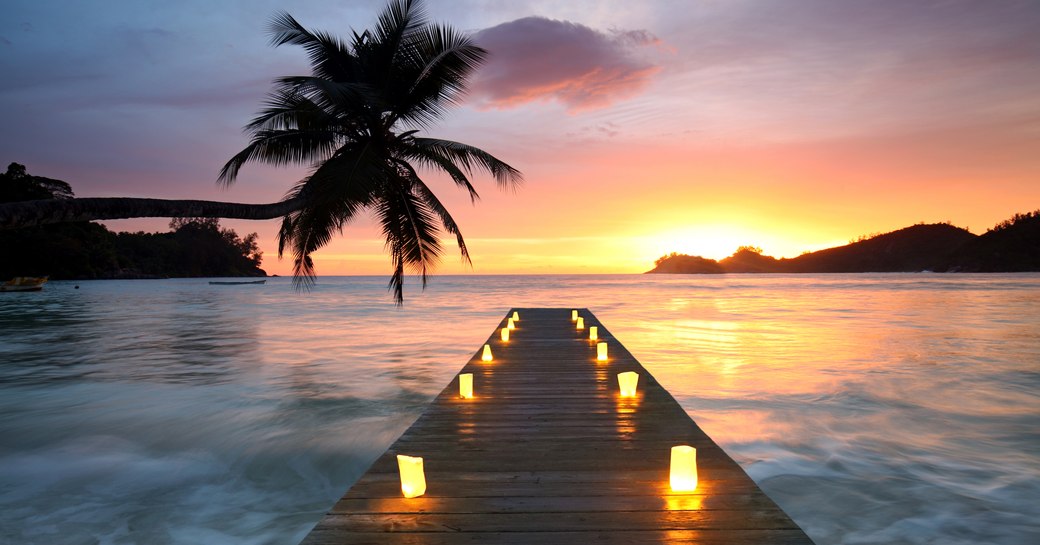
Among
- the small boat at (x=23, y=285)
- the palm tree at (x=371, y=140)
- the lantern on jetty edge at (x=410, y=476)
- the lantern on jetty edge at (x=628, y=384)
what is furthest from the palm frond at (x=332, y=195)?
the small boat at (x=23, y=285)

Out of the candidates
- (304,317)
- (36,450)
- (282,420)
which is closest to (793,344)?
(282,420)

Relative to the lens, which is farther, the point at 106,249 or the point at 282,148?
the point at 106,249

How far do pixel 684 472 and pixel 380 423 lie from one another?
25.0 ft

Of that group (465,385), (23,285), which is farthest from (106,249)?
(465,385)

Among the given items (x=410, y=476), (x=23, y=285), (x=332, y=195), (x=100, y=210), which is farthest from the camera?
(x=23, y=285)

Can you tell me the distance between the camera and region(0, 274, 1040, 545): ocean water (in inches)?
249

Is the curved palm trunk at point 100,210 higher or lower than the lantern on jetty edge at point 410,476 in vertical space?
higher

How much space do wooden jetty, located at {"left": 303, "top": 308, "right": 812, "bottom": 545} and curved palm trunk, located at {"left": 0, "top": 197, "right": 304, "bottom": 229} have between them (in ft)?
15.2

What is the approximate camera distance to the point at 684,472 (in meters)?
3.95

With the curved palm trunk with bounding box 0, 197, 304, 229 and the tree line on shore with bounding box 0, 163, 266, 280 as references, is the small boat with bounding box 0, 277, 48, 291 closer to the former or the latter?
the tree line on shore with bounding box 0, 163, 266, 280

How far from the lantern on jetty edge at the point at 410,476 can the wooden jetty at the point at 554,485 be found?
0.07 metres

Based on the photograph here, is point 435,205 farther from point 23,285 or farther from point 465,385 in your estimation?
point 23,285

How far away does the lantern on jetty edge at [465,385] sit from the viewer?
23.6 ft

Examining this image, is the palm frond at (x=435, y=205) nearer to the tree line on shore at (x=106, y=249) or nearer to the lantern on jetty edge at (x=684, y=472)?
the tree line on shore at (x=106, y=249)
